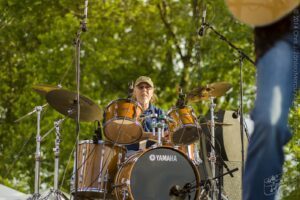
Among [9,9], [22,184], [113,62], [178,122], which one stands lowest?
[22,184]

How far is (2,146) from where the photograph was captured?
61.7 ft

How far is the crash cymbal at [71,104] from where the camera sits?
7293mm

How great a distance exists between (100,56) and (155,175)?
1147 cm

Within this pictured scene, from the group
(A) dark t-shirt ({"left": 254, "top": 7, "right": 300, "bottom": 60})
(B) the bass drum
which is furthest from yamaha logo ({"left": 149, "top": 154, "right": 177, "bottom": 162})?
(A) dark t-shirt ({"left": 254, "top": 7, "right": 300, "bottom": 60})

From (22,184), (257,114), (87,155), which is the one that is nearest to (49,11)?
(22,184)

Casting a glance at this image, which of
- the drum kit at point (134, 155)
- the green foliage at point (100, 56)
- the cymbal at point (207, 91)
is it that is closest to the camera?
the drum kit at point (134, 155)

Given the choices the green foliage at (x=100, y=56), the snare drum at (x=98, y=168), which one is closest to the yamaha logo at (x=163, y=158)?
the snare drum at (x=98, y=168)

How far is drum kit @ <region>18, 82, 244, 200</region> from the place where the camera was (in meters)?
7.18

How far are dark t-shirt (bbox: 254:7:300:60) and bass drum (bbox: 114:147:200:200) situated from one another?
13.2 feet

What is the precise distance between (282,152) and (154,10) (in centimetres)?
1821

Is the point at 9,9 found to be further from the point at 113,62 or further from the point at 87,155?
the point at 87,155

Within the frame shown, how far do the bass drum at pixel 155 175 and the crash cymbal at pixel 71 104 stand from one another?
2.08ft

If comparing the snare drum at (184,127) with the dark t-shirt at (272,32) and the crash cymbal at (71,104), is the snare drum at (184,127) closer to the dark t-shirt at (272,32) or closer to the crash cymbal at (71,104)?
Answer: the crash cymbal at (71,104)

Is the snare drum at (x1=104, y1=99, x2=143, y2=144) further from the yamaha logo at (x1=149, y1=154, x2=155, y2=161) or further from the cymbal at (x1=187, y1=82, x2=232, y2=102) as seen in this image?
the cymbal at (x1=187, y1=82, x2=232, y2=102)
